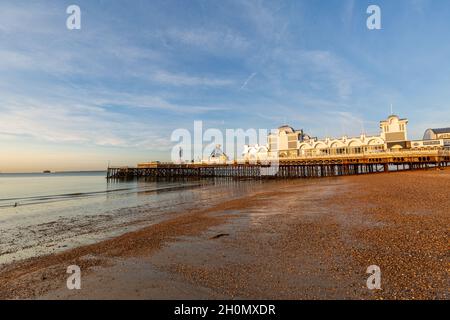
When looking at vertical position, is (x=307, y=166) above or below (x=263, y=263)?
above

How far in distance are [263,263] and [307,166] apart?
170 feet

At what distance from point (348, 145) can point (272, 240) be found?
215 feet

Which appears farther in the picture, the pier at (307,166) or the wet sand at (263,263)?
the pier at (307,166)

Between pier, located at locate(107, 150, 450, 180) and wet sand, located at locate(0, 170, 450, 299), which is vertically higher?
pier, located at locate(107, 150, 450, 180)

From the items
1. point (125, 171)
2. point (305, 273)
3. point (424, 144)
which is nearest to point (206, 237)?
point (305, 273)

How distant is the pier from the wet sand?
4287 cm

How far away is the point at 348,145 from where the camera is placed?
63.7 m

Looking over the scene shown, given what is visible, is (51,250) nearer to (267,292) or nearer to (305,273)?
(267,292)

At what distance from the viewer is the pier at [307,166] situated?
43.2 meters

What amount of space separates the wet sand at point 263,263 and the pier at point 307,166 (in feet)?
141

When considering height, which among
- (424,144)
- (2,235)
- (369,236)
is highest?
(424,144)

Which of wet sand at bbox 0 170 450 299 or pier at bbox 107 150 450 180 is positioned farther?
pier at bbox 107 150 450 180

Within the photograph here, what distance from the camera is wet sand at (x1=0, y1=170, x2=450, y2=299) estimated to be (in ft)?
13.1

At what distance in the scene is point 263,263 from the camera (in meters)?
5.18
